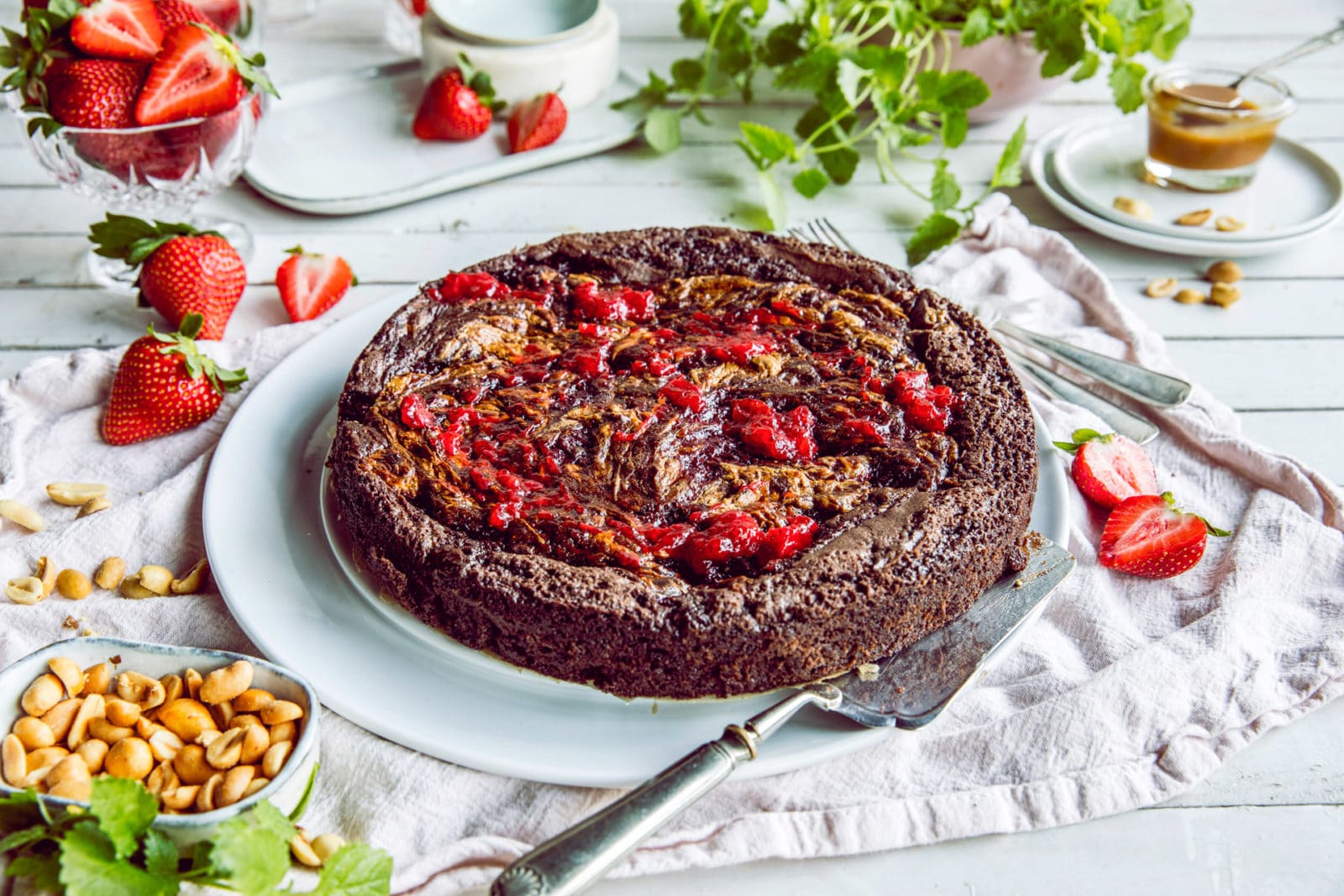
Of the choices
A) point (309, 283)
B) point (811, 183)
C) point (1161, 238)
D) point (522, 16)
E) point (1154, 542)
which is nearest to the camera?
point (1154, 542)

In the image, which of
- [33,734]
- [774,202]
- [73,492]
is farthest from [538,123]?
[33,734]

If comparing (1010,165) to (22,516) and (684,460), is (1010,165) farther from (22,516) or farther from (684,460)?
(22,516)

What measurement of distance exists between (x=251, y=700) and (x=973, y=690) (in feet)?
5.08

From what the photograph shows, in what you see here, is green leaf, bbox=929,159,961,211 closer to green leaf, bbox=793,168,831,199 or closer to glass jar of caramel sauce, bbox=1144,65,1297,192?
green leaf, bbox=793,168,831,199

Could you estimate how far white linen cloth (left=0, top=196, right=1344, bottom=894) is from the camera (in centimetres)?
238

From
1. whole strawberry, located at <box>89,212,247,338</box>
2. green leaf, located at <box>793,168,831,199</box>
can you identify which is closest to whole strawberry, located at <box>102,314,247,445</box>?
whole strawberry, located at <box>89,212,247,338</box>

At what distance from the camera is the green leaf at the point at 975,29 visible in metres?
4.39

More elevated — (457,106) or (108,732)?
(457,106)

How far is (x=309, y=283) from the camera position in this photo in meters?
3.85

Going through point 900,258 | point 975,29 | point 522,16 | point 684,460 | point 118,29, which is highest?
point 118,29

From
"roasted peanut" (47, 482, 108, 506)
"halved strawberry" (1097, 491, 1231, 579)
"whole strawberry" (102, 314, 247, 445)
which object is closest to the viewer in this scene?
"halved strawberry" (1097, 491, 1231, 579)

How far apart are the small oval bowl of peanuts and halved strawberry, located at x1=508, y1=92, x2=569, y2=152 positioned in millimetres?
2758

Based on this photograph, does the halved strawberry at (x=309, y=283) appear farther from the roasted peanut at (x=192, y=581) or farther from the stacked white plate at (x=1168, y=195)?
the stacked white plate at (x=1168, y=195)

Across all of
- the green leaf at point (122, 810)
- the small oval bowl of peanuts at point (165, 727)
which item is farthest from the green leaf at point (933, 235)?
the green leaf at point (122, 810)
